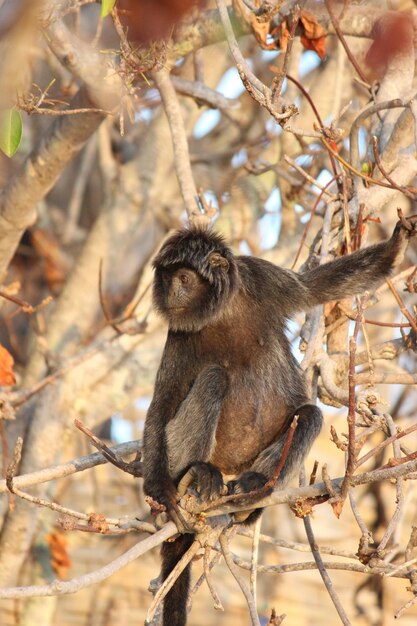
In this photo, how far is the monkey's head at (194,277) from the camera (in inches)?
160

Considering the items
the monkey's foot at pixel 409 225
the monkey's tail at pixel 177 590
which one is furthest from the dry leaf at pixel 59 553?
the monkey's foot at pixel 409 225

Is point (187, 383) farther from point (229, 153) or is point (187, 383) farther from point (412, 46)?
point (229, 153)

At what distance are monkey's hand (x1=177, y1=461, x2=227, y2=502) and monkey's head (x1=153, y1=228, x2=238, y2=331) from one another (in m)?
0.67

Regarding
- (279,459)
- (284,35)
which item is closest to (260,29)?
(284,35)

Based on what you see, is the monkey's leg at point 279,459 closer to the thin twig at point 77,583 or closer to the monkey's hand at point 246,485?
the monkey's hand at point 246,485

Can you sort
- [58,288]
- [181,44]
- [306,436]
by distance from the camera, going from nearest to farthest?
1. [306,436]
2. [181,44]
3. [58,288]

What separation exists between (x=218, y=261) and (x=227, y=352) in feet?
1.37

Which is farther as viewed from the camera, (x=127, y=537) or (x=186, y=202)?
(x=127, y=537)

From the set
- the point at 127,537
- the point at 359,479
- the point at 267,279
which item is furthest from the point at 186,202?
the point at 127,537

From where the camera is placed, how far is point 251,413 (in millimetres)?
4074

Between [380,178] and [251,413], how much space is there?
50.2 inches

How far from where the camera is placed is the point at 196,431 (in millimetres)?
3900

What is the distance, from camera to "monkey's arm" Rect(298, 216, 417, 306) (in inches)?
161

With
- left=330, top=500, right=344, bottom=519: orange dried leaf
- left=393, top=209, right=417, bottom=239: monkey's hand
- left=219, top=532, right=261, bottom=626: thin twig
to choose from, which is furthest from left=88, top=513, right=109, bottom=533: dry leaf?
left=393, top=209, right=417, bottom=239: monkey's hand
